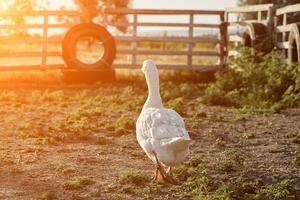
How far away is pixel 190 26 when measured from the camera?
1988 centimetres

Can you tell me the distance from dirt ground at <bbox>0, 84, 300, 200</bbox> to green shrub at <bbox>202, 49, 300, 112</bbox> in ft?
1.21

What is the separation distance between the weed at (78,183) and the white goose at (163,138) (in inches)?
26.2

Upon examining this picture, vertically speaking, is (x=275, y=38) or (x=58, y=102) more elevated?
(x=275, y=38)

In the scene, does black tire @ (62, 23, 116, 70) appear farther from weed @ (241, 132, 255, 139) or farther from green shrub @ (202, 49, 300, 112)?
weed @ (241, 132, 255, 139)

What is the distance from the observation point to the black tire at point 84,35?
18.4 m

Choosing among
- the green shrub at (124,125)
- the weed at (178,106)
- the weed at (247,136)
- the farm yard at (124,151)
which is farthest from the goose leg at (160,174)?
the weed at (178,106)

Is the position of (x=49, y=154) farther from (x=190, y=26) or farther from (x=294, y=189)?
(x=190, y=26)

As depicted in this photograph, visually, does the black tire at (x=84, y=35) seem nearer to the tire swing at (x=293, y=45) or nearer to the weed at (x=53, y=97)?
the weed at (x=53, y=97)

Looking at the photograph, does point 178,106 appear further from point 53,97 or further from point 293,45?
point 293,45

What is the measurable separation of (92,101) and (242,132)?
4.16 m

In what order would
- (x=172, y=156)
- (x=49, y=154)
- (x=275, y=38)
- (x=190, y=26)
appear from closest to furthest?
(x=172, y=156), (x=49, y=154), (x=275, y=38), (x=190, y=26)

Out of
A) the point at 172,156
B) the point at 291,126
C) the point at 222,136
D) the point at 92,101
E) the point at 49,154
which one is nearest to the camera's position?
the point at 172,156

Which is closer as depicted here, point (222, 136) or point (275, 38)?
point (222, 136)

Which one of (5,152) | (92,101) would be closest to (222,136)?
(5,152)
